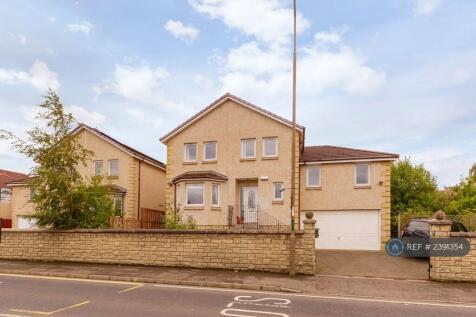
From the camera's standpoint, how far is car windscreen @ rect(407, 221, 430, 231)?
17.7 m

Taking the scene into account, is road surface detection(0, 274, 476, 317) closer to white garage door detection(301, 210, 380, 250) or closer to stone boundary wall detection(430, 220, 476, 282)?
stone boundary wall detection(430, 220, 476, 282)

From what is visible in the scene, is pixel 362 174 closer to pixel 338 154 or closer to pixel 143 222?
pixel 338 154

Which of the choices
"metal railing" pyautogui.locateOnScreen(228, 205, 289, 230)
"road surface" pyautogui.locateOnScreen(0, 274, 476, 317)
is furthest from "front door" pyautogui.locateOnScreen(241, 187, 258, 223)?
"road surface" pyautogui.locateOnScreen(0, 274, 476, 317)

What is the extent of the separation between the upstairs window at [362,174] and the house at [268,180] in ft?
0.19

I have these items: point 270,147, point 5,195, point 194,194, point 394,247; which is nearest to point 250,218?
point 194,194

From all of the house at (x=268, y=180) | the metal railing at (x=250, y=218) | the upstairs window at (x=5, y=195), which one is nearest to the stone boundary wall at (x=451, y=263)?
the house at (x=268, y=180)

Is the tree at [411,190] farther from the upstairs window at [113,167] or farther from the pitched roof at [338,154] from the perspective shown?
the upstairs window at [113,167]

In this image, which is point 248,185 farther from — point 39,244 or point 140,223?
point 39,244

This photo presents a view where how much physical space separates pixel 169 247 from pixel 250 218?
10386mm

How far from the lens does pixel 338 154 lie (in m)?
25.5

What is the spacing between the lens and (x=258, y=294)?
10.9 meters

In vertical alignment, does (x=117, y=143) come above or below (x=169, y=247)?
above

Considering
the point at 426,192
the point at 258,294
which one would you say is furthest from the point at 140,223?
the point at 426,192

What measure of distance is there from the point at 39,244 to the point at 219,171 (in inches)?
454
